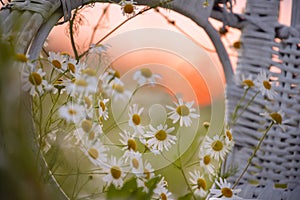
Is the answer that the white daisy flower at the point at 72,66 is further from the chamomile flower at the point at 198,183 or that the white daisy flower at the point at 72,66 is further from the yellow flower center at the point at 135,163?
the chamomile flower at the point at 198,183

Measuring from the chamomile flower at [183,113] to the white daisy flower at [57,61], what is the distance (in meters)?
0.15

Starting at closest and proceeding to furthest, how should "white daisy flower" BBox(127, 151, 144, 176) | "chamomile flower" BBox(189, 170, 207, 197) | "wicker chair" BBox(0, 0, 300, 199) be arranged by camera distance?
"white daisy flower" BBox(127, 151, 144, 176), "chamomile flower" BBox(189, 170, 207, 197), "wicker chair" BBox(0, 0, 300, 199)

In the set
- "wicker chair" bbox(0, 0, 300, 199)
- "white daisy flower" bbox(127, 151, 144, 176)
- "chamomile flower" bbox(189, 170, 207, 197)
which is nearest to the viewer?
"white daisy flower" bbox(127, 151, 144, 176)

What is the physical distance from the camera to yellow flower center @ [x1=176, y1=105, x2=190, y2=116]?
0.53 metres

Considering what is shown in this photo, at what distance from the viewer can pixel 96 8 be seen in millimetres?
539

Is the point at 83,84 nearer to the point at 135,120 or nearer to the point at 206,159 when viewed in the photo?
the point at 135,120

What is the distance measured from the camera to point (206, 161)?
55 centimetres

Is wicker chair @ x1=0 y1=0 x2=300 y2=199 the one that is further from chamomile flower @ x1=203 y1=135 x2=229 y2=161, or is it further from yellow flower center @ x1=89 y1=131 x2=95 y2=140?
yellow flower center @ x1=89 y1=131 x2=95 y2=140

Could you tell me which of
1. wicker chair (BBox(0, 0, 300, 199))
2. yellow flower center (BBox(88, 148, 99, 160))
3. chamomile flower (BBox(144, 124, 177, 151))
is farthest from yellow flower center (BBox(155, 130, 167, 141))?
wicker chair (BBox(0, 0, 300, 199))

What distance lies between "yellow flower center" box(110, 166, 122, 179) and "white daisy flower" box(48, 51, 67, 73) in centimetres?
11

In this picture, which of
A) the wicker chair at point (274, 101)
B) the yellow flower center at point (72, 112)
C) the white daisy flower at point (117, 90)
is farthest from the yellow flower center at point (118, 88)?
the wicker chair at point (274, 101)

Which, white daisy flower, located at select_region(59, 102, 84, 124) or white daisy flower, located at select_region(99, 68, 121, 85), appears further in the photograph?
white daisy flower, located at select_region(99, 68, 121, 85)

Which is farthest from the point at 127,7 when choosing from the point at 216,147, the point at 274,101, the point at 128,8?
the point at 274,101

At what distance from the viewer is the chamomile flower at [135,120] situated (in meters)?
0.49
